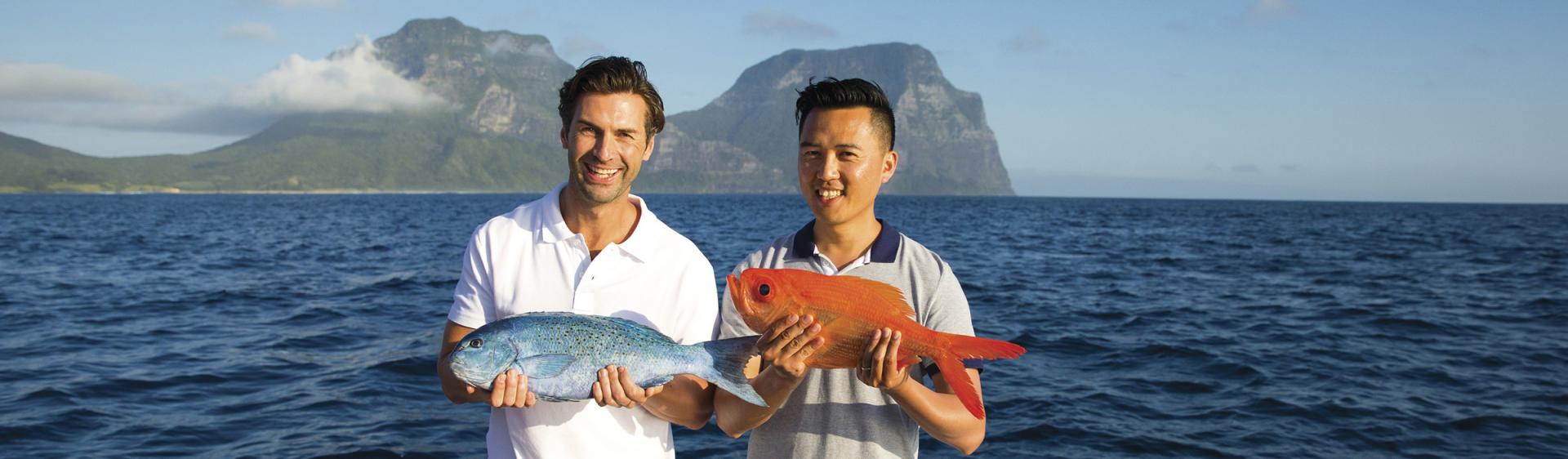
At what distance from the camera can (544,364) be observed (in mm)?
3244

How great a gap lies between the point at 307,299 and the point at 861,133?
69.7ft

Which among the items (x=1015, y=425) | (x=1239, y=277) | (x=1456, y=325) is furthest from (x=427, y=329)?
(x=1239, y=277)

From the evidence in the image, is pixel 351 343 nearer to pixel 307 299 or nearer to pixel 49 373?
pixel 49 373

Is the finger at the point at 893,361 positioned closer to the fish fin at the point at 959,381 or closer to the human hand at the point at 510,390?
the fish fin at the point at 959,381

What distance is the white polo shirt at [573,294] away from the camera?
3.58 m

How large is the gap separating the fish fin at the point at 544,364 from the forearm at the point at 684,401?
466mm

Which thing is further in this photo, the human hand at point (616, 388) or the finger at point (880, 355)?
the human hand at point (616, 388)

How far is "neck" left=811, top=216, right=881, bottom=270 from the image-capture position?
3.87 m

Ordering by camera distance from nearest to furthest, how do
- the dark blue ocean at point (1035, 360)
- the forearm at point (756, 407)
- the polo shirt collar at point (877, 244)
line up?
the forearm at point (756, 407), the polo shirt collar at point (877, 244), the dark blue ocean at point (1035, 360)

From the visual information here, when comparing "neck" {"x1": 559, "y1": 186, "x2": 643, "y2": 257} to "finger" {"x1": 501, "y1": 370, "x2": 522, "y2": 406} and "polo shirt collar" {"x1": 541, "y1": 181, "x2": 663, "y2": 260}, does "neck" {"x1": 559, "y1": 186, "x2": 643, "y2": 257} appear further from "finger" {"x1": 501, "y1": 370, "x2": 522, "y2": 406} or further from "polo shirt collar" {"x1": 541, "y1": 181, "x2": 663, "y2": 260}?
"finger" {"x1": 501, "y1": 370, "x2": 522, "y2": 406}

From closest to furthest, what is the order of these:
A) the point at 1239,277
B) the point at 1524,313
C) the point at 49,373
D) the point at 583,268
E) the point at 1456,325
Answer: the point at 583,268 → the point at 49,373 → the point at 1456,325 → the point at 1524,313 → the point at 1239,277

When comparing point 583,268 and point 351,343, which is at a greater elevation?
point 583,268

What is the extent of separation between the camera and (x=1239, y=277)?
2808cm

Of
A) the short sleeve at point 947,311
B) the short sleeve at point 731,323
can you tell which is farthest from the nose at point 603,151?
the short sleeve at point 947,311
